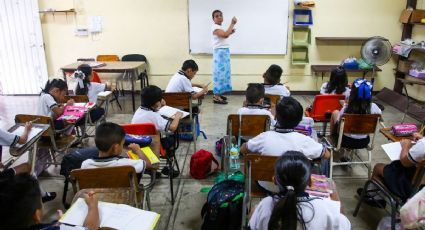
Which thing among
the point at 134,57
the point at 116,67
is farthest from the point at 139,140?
the point at 134,57

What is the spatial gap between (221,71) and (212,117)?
1022 millimetres

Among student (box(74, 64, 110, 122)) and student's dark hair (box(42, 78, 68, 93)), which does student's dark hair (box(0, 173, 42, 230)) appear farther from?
student (box(74, 64, 110, 122))

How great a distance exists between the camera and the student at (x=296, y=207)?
132cm

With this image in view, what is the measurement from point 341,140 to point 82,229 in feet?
8.11

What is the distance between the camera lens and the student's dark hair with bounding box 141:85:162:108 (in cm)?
287

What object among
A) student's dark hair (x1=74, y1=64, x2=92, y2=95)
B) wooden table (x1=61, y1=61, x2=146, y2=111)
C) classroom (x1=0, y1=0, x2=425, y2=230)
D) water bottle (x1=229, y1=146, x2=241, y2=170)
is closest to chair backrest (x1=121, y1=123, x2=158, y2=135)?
classroom (x1=0, y1=0, x2=425, y2=230)

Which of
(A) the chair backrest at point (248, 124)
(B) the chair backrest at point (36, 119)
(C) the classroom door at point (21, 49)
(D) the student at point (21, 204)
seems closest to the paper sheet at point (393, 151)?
(A) the chair backrest at point (248, 124)

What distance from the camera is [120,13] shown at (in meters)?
6.16

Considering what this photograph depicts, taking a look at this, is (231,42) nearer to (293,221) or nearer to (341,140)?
(341,140)

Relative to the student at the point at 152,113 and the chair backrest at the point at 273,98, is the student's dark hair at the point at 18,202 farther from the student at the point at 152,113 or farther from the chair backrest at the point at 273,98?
the chair backrest at the point at 273,98

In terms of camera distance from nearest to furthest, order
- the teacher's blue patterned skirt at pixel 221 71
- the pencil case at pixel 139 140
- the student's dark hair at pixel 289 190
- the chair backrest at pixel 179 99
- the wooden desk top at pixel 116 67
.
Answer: the student's dark hair at pixel 289 190 < the pencil case at pixel 139 140 < the chair backrest at pixel 179 99 < the wooden desk top at pixel 116 67 < the teacher's blue patterned skirt at pixel 221 71

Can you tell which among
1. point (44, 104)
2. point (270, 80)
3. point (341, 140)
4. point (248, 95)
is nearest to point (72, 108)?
point (44, 104)

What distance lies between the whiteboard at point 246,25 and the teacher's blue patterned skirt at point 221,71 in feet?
1.66

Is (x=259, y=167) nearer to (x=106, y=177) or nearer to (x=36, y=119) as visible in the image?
(x=106, y=177)
